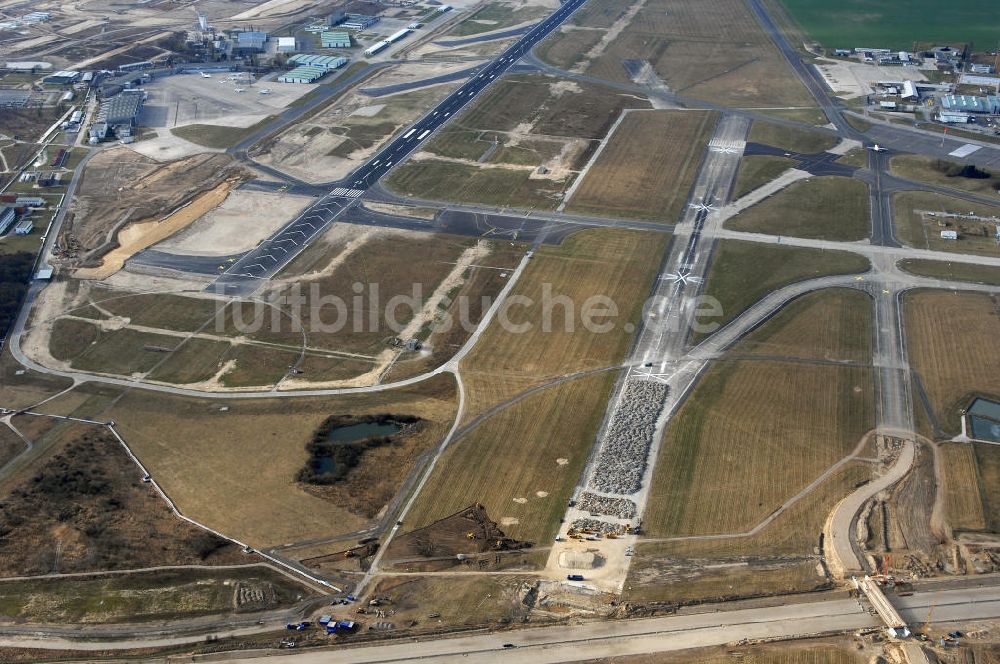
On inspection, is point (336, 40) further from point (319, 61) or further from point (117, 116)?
point (117, 116)

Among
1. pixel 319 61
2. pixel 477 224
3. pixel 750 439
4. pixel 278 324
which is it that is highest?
pixel 319 61

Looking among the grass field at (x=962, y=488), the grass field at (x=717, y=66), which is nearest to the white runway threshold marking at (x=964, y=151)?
the grass field at (x=717, y=66)

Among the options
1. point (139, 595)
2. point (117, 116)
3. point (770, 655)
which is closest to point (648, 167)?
point (770, 655)

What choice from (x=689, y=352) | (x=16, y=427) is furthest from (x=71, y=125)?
(x=689, y=352)

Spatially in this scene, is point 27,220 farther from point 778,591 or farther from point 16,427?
point 778,591

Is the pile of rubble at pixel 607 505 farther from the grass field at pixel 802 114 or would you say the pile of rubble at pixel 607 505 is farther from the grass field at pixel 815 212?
the grass field at pixel 802 114

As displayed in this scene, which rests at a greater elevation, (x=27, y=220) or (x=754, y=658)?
(x=27, y=220)
